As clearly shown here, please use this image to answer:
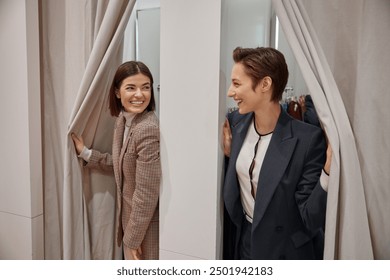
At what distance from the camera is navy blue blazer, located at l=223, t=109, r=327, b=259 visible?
1.16 m

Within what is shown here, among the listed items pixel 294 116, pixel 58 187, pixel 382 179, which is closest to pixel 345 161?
pixel 382 179

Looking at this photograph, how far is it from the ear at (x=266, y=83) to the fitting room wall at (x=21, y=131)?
117cm

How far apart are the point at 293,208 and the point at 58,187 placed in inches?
48.7

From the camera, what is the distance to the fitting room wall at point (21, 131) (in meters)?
1.67

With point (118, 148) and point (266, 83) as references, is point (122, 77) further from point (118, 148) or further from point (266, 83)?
point (266, 83)

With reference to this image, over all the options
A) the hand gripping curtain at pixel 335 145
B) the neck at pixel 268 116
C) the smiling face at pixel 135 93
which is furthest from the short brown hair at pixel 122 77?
the hand gripping curtain at pixel 335 145

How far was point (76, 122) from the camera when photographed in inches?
60.6

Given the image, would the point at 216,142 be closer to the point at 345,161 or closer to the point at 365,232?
the point at 345,161

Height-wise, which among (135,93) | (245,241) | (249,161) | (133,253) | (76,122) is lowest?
(133,253)

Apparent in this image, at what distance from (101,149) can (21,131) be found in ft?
1.38

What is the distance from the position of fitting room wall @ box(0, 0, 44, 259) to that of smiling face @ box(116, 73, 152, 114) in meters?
0.54

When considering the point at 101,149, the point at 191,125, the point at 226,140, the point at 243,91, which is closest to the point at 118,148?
the point at 101,149

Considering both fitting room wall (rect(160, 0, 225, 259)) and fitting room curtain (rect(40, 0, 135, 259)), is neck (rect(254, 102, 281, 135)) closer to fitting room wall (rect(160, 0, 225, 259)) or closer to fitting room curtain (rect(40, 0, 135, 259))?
fitting room wall (rect(160, 0, 225, 259))

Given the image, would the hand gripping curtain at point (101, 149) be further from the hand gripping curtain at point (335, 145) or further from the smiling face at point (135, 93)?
the hand gripping curtain at point (335, 145)
